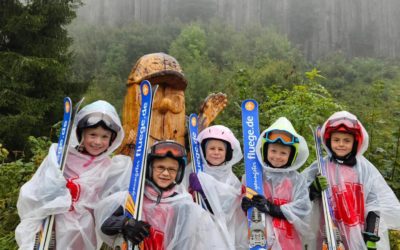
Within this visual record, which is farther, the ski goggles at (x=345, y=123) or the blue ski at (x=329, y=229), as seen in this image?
the ski goggles at (x=345, y=123)

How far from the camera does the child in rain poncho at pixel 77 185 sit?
3059 millimetres

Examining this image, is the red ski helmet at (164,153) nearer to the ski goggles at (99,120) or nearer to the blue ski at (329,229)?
the ski goggles at (99,120)

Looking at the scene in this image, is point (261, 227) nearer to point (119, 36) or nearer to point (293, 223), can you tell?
point (293, 223)

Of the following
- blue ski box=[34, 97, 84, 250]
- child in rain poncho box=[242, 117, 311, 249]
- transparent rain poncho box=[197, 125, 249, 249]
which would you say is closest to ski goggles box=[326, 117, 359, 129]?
child in rain poncho box=[242, 117, 311, 249]

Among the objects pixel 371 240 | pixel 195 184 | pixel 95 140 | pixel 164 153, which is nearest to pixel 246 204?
pixel 195 184

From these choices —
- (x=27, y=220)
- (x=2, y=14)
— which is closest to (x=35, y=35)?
(x=2, y=14)

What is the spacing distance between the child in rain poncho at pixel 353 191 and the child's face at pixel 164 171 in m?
1.31

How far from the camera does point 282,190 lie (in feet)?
11.9

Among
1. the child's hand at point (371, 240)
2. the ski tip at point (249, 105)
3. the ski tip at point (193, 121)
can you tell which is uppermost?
the ski tip at point (249, 105)

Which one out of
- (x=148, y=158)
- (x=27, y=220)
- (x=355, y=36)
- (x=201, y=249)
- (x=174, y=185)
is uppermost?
(x=355, y=36)

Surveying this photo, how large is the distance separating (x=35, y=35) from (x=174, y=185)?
9.76m

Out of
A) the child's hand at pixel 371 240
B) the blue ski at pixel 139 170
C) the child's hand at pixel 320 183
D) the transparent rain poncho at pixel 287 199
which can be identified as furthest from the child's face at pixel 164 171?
the child's hand at pixel 371 240

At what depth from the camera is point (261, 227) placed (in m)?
3.37

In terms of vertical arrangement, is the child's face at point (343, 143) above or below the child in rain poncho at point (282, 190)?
above
